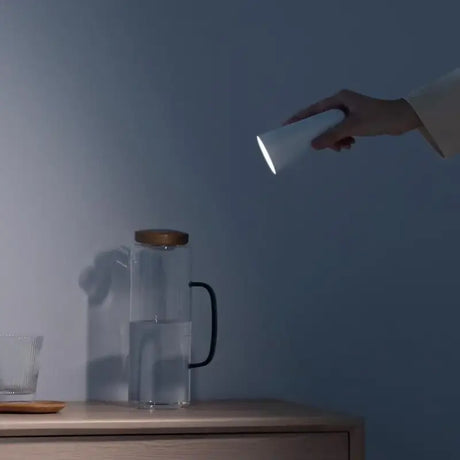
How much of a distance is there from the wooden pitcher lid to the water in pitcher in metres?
0.14

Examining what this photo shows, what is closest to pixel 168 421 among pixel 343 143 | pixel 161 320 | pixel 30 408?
pixel 30 408

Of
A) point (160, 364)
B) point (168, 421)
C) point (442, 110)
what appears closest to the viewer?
point (442, 110)

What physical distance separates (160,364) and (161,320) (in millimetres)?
101

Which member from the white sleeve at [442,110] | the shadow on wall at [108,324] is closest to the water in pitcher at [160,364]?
the shadow on wall at [108,324]

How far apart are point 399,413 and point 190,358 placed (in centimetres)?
48

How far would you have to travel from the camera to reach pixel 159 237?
188 cm

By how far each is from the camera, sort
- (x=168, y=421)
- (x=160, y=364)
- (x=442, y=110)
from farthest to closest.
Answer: (x=160, y=364) → (x=168, y=421) → (x=442, y=110)

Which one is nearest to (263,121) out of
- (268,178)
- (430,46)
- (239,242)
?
(268,178)

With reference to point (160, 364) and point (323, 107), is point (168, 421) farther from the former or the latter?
point (323, 107)

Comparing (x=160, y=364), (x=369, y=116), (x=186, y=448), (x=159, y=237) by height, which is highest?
(x=369, y=116)

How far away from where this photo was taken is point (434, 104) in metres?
1.42

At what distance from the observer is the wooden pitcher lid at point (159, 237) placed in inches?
74.0

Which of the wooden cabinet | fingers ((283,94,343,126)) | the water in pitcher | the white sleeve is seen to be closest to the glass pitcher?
the water in pitcher

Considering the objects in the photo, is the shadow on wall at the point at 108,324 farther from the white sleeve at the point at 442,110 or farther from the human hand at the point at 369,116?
the white sleeve at the point at 442,110
